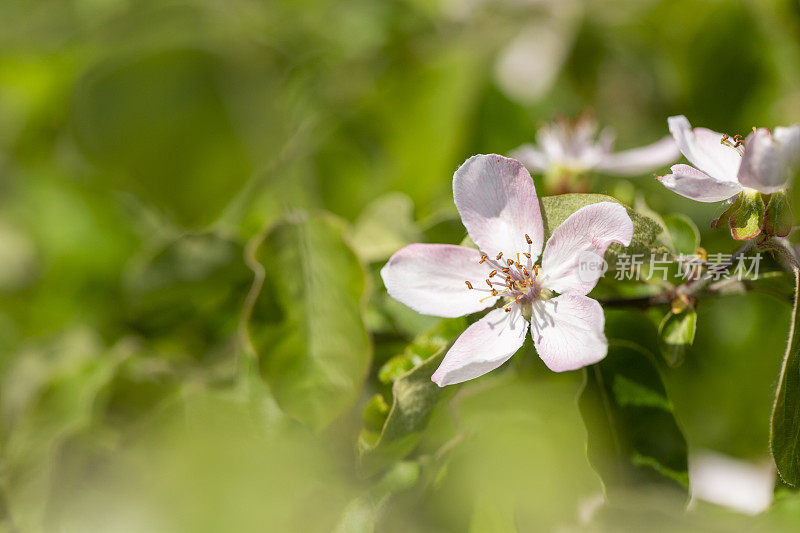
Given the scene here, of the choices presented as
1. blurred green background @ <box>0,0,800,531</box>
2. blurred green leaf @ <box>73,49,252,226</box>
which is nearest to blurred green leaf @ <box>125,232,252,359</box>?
blurred green background @ <box>0,0,800,531</box>

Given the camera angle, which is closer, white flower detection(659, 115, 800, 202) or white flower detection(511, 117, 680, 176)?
white flower detection(659, 115, 800, 202)

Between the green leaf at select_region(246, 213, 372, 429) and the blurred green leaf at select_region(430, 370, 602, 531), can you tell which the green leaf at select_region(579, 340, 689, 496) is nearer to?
the blurred green leaf at select_region(430, 370, 602, 531)

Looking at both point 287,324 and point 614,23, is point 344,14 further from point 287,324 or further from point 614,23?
point 287,324

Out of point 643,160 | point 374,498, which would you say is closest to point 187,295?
point 374,498

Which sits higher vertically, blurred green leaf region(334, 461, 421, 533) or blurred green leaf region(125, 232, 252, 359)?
blurred green leaf region(125, 232, 252, 359)

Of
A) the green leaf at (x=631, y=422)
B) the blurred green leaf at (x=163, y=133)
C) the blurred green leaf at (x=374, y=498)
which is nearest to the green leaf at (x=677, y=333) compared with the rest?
the green leaf at (x=631, y=422)

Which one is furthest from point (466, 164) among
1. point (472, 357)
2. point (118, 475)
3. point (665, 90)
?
point (665, 90)

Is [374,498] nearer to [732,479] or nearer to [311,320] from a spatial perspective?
[311,320]
